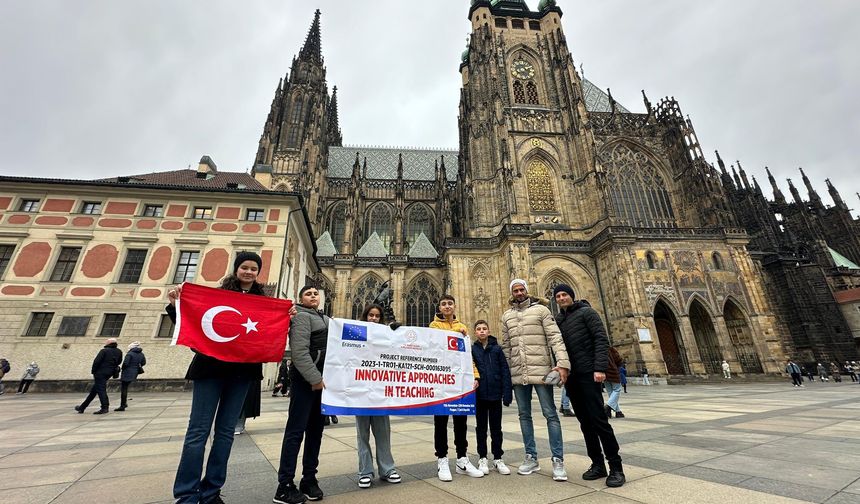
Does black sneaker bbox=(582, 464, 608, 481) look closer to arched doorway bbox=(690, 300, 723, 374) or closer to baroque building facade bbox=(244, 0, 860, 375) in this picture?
baroque building facade bbox=(244, 0, 860, 375)

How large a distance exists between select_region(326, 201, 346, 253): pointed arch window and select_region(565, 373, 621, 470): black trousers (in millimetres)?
32570

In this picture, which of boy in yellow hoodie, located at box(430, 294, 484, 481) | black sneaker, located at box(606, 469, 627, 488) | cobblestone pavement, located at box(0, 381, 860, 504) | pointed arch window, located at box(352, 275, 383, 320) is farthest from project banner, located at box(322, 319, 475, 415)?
pointed arch window, located at box(352, 275, 383, 320)

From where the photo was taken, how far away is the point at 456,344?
14.0 feet

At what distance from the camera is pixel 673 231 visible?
81.9ft

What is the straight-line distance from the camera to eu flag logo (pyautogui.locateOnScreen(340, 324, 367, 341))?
12.0ft

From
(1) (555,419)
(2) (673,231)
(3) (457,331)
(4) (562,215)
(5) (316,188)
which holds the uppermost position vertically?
(5) (316,188)

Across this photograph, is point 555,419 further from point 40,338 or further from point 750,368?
point 750,368

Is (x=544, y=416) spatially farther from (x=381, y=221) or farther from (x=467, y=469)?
(x=381, y=221)

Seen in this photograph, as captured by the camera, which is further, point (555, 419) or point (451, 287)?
point (451, 287)

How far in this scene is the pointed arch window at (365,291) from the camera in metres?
29.0

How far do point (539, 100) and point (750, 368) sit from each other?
26.2 metres

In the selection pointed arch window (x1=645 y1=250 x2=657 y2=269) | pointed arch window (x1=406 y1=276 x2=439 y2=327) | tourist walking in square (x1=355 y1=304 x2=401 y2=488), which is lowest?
tourist walking in square (x1=355 y1=304 x2=401 y2=488)

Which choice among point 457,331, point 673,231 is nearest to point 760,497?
point 457,331

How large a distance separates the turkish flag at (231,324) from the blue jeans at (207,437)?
0.83 feet
